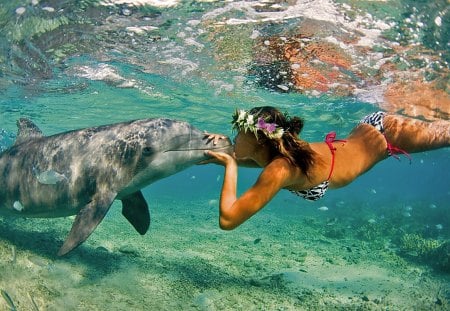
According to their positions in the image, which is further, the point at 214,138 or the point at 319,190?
the point at 214,138

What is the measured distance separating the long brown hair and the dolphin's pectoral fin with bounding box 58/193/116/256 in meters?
3.55

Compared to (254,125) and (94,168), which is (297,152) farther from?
(94,168)

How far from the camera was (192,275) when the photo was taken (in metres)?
7.21

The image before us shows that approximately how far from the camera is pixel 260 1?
826cm

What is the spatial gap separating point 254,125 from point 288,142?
408 mm

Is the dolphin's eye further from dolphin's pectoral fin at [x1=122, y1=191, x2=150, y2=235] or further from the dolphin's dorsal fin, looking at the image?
the dolphin's dorsal fin

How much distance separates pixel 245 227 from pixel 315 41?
31.8 feet

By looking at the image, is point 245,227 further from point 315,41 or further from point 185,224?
→ point 315,41

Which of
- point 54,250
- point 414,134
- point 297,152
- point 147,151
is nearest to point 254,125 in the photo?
point 297,152

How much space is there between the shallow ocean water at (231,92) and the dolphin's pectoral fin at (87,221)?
92cm

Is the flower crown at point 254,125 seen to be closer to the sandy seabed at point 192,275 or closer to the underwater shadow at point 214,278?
the sandy seabed at point 192,275

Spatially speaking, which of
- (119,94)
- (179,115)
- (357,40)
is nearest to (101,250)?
(357,40)

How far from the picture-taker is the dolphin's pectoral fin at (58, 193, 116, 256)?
215 inches

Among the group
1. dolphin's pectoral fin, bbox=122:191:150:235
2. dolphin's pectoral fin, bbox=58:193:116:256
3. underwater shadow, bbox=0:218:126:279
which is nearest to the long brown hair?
dolphin's pectoral fin, bbox=58:193:116:256
